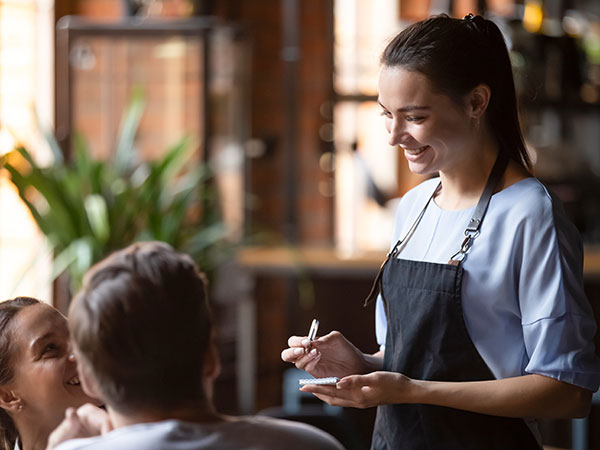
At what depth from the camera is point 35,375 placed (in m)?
1.38

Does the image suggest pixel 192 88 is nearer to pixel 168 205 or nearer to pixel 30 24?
pixel 168 205

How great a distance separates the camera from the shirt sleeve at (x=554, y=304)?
1311 millimetres

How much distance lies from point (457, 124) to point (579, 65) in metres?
3.48

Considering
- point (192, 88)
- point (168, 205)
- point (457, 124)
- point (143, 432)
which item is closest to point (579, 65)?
point (192, 88)

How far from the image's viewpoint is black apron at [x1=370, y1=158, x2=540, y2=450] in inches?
55.7

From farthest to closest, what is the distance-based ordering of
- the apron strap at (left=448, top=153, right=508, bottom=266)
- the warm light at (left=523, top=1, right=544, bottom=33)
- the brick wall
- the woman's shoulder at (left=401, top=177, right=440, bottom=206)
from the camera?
the brick wall → the warm light at (left=523, top=1, right=544, bottom=33) → the woman's shoulder at (left=401, top=177, right=440, bottom=206) → the apron strap at (left=448, top=153, right=508, bottom=266)

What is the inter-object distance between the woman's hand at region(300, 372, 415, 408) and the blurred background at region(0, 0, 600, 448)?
6.72ft

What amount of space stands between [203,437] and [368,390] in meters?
0.31

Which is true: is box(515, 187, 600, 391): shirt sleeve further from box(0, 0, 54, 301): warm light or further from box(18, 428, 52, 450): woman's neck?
box(0, 0, 54, 301): warm light

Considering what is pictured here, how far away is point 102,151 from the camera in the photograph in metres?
4.05

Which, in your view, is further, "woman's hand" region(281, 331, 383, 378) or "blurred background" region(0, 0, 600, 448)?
"blurred background" region(0, 0, 600, 448)

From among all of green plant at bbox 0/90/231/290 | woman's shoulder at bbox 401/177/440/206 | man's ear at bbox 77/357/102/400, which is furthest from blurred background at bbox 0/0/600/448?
man's ear at bbox 77/357/102/400

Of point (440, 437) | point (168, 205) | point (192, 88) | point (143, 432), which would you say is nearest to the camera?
point (143, 432)

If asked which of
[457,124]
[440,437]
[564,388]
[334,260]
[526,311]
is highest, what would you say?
[457,124]
